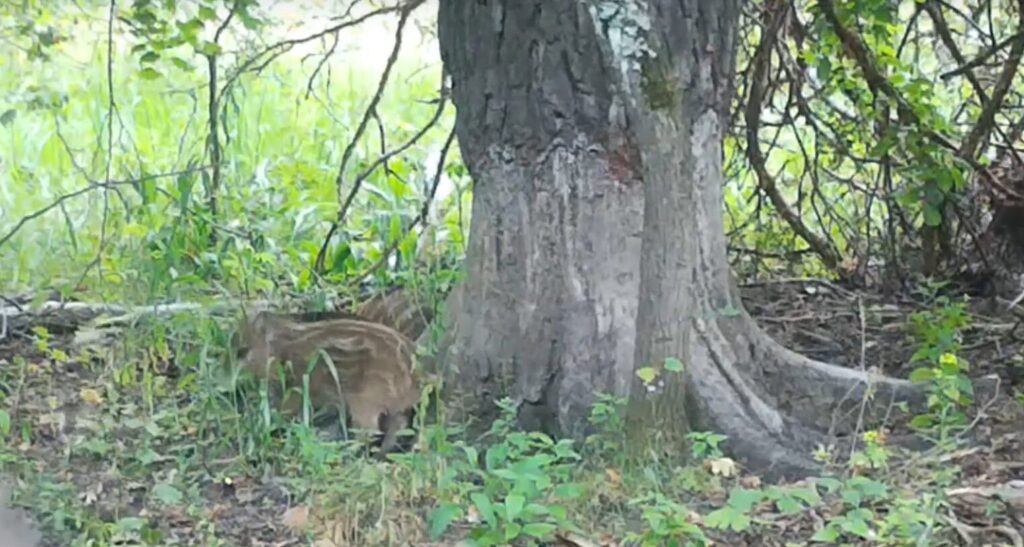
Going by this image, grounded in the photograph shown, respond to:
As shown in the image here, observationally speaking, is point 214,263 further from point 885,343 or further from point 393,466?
point 885,343

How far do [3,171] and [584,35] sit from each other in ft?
11.8

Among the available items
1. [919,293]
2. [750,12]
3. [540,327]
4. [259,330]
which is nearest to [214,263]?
[259,330]

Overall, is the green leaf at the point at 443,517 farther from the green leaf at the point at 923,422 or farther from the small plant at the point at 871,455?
the green leaf at the point at 923,422

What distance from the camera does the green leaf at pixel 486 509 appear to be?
2.85 metres

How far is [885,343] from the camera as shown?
14.5 ft

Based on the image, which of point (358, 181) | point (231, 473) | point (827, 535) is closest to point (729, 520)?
point (827, 535)

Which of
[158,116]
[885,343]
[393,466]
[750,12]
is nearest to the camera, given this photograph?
[393,466]

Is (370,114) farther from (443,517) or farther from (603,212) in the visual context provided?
(443,517)

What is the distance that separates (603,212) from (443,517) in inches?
35.6

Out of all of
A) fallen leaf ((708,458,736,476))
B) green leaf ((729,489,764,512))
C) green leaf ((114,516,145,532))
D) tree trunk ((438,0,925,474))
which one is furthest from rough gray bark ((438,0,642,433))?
green leaf ((114,516,145,532))

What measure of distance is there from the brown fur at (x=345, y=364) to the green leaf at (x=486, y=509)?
656mm

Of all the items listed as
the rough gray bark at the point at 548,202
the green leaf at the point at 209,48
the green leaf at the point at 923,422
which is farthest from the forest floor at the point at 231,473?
the green leaf at the point at 209,48

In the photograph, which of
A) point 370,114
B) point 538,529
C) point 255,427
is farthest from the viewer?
point 370,114

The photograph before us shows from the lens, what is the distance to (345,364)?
148 inches
